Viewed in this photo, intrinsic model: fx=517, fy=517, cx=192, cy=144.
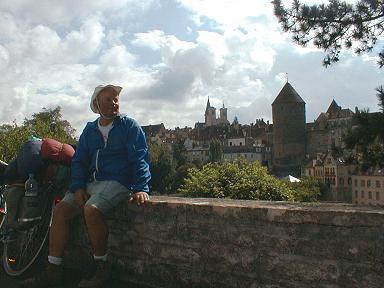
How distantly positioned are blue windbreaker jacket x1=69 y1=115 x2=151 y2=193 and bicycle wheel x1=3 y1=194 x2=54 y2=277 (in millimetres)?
396

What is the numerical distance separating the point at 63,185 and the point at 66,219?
480mm

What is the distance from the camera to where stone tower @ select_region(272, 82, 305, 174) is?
3812 inches

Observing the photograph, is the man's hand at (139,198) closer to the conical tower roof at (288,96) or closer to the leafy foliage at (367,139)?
the leafy foliage at (367,139)

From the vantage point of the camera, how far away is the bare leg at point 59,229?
388 cm

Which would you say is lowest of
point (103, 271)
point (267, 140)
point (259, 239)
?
point (103, 271)

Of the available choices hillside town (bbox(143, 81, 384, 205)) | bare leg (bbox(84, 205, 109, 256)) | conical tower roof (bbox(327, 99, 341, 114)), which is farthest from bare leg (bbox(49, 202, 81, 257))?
conical tower roof (bbox(327, 99, 341, 114))

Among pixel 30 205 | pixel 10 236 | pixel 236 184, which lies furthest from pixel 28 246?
pixel 236 184

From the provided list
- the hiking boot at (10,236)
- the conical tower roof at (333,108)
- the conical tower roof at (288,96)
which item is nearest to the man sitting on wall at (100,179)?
the hiking boot at (10,236)

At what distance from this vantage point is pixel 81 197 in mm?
3947

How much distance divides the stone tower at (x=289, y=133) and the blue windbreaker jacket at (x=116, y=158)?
92.5m

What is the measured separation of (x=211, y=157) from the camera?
104438 millimetres

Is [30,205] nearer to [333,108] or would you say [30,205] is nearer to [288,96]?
[288,96]

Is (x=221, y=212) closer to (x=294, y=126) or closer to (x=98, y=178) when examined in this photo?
(x=98, y=178)

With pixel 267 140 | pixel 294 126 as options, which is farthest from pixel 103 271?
pixel 267 140
